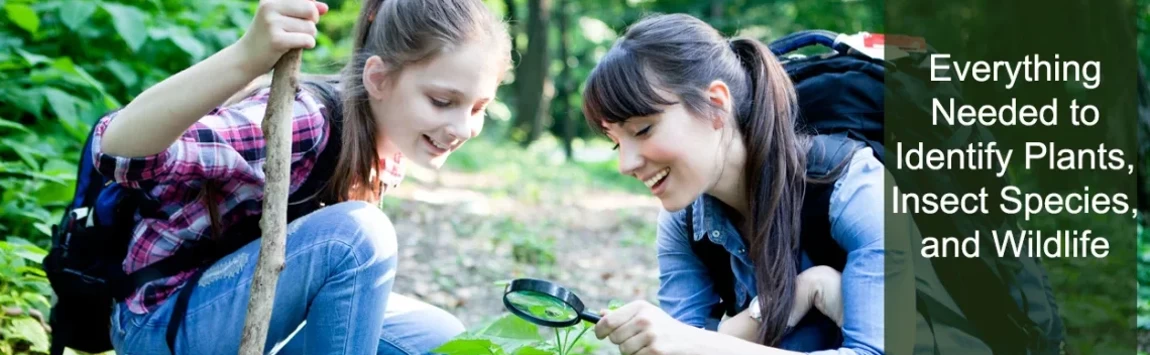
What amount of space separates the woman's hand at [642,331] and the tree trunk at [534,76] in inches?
629

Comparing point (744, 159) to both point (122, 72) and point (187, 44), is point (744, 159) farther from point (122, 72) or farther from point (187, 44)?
point (122, 72)

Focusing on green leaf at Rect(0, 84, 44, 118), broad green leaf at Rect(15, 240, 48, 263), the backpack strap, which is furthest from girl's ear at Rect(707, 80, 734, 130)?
green leaf at Rect(0, 84, 44, 118)

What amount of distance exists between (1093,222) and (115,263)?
6.25 metres

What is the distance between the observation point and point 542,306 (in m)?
2.05

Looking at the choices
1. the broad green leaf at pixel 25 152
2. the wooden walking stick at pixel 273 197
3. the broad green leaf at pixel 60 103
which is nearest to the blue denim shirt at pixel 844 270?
the wooden walking stick at pixel 273 197

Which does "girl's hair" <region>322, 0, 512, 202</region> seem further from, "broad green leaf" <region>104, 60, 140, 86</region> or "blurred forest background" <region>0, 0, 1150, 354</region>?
"broad green leaf" <region>104, 60, 140, 86</region>

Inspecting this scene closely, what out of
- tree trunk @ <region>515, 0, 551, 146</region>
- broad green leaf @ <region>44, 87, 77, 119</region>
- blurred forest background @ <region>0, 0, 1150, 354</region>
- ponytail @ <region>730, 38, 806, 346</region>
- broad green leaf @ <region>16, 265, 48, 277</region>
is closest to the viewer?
ponytail @ <region>730, 38, 806, 346</region>

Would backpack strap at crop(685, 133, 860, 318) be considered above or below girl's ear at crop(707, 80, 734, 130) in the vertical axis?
below

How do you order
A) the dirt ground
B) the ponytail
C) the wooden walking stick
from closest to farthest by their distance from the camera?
the wooden walking stick < the ponytail < the dirt ground

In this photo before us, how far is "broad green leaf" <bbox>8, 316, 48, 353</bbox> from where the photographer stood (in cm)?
252

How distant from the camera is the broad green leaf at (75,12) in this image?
393 cm

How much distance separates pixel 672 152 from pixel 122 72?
2.95m

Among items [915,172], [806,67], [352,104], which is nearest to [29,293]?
[352,104]

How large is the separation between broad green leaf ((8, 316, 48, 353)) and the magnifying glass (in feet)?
4.26
